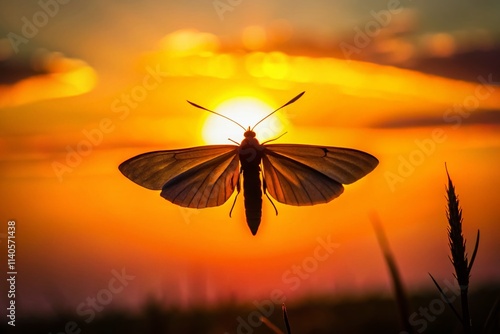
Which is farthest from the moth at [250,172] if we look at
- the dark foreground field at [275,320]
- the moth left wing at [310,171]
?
the dark foreground field at [275,320]

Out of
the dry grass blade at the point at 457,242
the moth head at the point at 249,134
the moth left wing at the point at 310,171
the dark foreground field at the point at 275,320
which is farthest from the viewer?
the dark foreground field at the point at 275,320

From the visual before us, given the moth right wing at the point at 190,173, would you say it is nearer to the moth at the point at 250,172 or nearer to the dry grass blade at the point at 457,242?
the moth at the point at 250,172

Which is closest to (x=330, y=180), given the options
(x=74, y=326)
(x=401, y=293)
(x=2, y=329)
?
(x=401, y=293)

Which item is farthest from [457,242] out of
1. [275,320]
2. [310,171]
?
[275,320]

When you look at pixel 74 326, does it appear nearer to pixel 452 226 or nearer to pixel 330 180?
pixel 330 180

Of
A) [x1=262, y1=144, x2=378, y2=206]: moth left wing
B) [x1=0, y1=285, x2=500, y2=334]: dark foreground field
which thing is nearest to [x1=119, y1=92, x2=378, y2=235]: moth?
[x1=262, y1=144, x2=378, y2=206]: moth left wing

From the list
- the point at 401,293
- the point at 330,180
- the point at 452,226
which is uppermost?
the point at 330,180

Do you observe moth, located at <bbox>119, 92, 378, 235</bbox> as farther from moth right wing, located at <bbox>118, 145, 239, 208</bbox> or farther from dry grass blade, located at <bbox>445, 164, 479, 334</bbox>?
dry grass blade, located at <bbox>445, 164, 479, 334</bbox>

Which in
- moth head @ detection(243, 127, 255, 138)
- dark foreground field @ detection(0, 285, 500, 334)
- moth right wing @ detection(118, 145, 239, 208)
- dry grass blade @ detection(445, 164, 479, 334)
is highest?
moth head @ detection(243, 127, 255, 138)
